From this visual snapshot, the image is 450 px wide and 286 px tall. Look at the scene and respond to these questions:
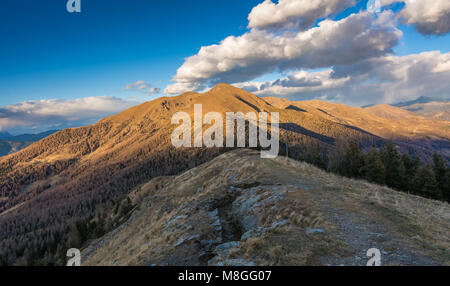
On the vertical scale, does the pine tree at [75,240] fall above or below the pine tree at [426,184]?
below

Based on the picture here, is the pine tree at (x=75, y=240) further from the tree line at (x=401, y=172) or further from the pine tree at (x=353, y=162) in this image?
the tree line at (x=401, y=172)

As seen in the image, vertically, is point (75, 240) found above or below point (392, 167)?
below

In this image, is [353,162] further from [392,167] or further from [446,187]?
[446,187]

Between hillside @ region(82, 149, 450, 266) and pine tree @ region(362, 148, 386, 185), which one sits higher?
hillside @ region(82, 149, 450, 266)

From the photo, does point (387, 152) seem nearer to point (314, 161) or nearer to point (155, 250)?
point (314, 161)

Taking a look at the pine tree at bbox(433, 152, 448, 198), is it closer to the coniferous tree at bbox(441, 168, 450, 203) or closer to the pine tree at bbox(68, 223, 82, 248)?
the coniferous tree at bbox(441, 168, 450, 203)

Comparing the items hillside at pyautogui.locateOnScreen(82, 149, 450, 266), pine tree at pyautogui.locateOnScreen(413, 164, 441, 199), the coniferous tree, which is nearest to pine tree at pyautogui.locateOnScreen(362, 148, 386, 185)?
pine tree at pyautogui.locateOnScreen(413, 164, 441, 199)

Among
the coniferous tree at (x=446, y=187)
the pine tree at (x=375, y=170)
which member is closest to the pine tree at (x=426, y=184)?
the coniferous tree at (x=446, y=187)

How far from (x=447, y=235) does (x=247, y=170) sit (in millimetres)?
19799

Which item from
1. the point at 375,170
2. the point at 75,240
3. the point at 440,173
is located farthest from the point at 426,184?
the point at 75,240

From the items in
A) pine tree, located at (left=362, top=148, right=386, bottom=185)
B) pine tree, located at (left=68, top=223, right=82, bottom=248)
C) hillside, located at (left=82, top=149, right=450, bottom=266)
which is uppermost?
hillside, located at (left=82, top=149, right=450, bottom=266)

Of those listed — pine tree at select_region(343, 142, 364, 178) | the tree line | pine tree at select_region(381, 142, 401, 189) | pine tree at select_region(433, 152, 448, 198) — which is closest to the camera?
the tree line

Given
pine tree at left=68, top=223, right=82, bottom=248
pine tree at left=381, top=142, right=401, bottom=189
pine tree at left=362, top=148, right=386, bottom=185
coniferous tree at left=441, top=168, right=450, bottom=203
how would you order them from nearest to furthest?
coniferous tree at left=441, top=168, right=450, bottom=203
pine tree at left=362, top=148, right=386, bottom=185
pine tree at left=381, top=142, right=401, bottom=189
pine tree at left=68, top=223, right=82, bottom=248
